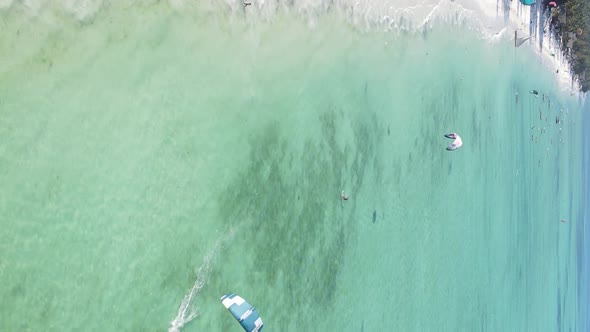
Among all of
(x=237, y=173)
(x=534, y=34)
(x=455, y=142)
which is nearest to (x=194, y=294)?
(x=237, y=173)

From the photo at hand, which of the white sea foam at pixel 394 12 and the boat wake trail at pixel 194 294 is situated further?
the boat wake trail at pixel 194 294

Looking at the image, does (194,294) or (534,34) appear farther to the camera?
(534,34)

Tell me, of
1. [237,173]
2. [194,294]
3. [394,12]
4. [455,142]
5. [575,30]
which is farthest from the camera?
[575,30]

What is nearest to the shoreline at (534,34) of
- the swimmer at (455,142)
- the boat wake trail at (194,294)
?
the swimmer at (455,142)

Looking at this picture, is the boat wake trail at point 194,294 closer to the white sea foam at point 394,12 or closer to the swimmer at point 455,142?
the white sea foam at point 394,12

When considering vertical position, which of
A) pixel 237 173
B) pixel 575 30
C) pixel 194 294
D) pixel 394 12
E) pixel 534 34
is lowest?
pixel 575 30

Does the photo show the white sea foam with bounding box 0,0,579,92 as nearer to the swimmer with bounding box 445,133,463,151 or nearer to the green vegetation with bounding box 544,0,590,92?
the green vegetation with bounding box 544,0,590,92

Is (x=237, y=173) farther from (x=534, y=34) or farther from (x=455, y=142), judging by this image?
(x=534, y=34)
